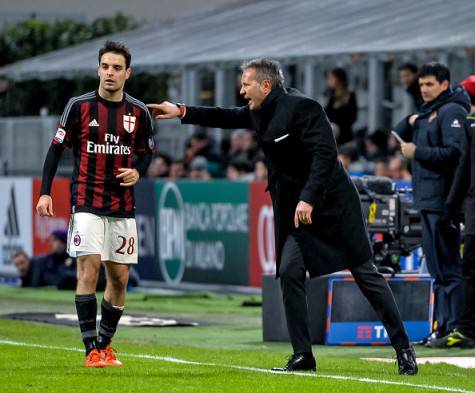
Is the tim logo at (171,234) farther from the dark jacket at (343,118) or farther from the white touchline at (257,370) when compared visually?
the white touchline at (257,370)

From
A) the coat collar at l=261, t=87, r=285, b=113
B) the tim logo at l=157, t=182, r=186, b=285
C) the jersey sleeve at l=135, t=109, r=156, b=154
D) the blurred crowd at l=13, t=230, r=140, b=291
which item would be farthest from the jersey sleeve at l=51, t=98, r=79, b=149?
the tim logo at l=157, t=182, r=186, b=285

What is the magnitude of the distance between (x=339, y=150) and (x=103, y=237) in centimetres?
946

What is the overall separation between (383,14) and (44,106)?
1087cm

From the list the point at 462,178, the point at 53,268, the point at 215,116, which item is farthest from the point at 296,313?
the point at 53,268

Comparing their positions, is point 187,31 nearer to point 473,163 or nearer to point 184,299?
point 184,299

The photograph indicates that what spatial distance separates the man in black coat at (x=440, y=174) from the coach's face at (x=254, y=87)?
2.61 meters

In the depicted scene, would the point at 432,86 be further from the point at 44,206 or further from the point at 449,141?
the point at 44,206

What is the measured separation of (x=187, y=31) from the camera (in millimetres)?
26844

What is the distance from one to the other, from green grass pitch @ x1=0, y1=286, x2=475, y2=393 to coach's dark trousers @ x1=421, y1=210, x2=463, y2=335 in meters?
0.35

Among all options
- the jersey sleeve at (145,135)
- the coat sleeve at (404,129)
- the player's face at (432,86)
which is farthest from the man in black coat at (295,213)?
the coat sleeve at (404,129)

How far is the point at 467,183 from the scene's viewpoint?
39.8ft

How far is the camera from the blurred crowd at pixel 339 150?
19.3 metres

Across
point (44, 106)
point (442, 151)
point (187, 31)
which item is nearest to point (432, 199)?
point (442, 151)

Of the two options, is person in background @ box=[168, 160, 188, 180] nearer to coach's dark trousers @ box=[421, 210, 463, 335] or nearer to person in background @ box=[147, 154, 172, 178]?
person in background @ box=[147, 154, 172, 178]
